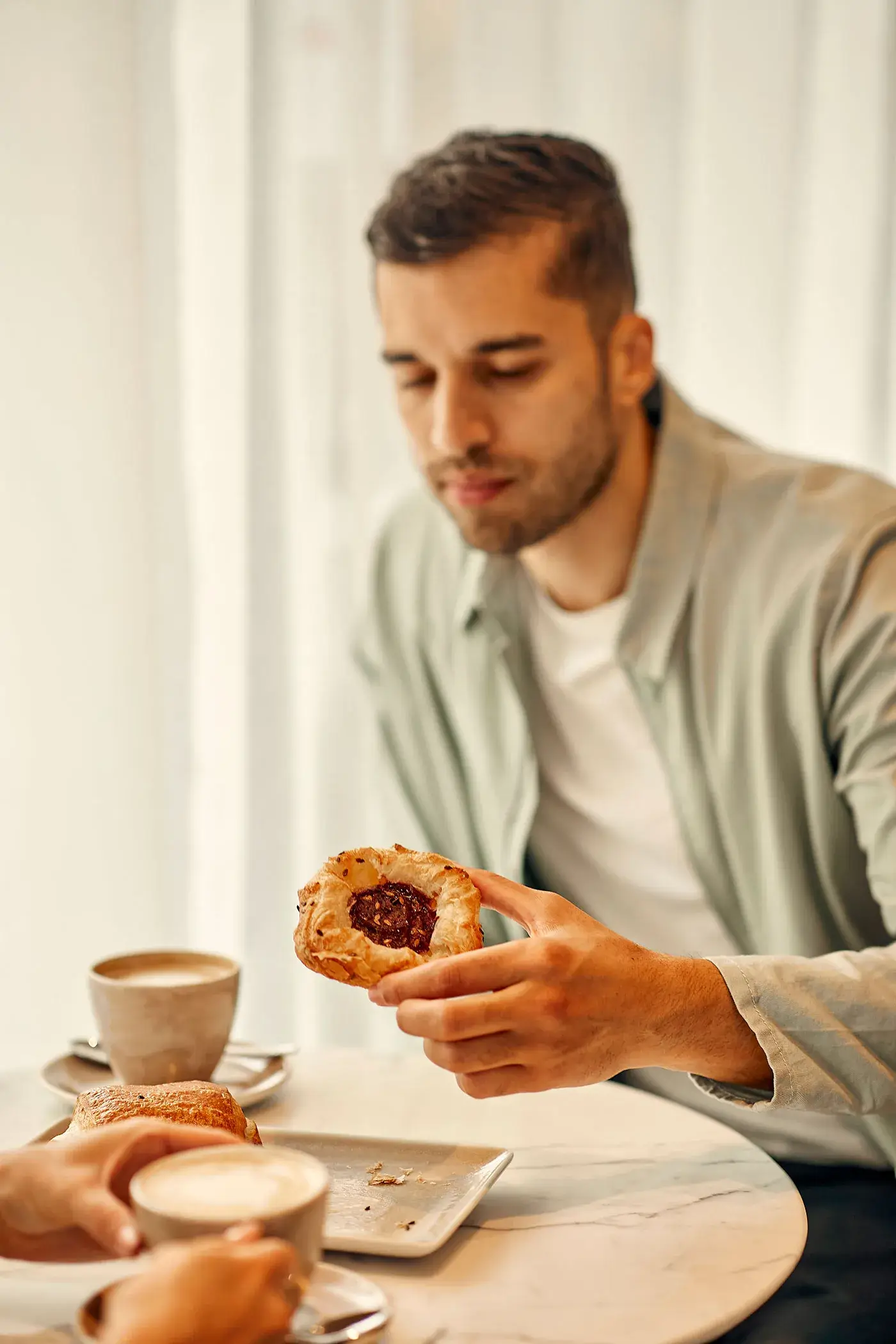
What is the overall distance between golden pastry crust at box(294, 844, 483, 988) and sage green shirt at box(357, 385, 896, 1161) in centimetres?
54

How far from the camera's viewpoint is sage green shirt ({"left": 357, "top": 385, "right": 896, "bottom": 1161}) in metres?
1.50

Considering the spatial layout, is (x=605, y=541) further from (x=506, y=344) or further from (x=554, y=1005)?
(x=554, y=1005)

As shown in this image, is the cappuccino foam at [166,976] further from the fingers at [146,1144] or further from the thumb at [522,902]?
the fingers at [146,1144]

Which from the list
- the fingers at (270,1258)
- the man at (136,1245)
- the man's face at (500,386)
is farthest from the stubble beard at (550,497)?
the fingers at (270,1258)

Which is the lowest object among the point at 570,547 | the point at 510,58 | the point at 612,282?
the point at 570,547

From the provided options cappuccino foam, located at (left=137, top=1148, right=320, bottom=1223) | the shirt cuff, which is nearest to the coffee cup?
cappuccino foam, located at (left=137, top=1148, right=320, bottom=1223)

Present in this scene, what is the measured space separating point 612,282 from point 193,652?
42.0 inches

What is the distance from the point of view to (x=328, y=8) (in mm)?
2248

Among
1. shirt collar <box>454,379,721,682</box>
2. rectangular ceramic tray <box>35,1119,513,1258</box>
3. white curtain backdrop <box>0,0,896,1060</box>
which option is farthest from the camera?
white curtain backdrop <box>0,0,896,1060</box>

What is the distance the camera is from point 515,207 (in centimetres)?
158

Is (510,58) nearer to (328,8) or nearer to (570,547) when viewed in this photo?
(328,8)

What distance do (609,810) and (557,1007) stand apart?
2.36 feet

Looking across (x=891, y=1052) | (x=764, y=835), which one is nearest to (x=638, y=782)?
(x=764, y=835)

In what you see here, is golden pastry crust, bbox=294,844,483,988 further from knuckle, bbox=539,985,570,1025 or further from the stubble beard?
the stubble beard
